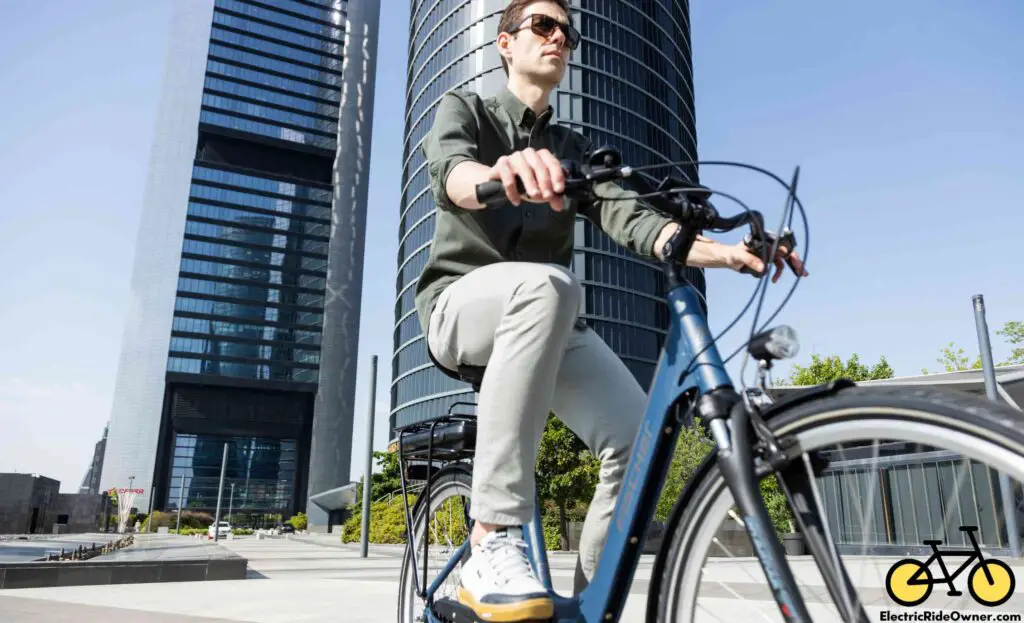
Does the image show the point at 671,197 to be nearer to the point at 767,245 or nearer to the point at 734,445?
the point at 767,245

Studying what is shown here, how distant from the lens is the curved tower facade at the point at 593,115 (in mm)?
52875

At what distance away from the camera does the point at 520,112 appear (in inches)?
84.4

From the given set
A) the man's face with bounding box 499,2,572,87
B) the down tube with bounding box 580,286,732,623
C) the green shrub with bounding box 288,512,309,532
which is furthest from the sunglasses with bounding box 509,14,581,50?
the green shrub with bounding box 288,512,309,532

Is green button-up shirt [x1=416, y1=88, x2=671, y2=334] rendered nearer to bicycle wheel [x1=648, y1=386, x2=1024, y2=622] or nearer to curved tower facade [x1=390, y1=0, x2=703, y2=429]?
bicycle wheel [x1=648, y1=386, x2=1024, y2=622]

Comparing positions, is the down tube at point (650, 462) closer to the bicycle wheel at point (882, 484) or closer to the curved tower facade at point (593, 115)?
the bicycle wheel at point (882, 484)

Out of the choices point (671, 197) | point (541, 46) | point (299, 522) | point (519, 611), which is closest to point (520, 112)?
point (541, 46)

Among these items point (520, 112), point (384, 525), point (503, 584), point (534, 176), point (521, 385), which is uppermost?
point (520, 112)

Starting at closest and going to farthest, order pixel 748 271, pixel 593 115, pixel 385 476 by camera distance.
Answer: pixel 748 271 < pixel 385 476 < pixel 593 115

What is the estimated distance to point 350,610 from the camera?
4879 millimetres

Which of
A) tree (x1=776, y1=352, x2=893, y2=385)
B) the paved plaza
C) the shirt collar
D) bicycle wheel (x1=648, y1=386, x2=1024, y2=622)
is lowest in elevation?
the paved plaza

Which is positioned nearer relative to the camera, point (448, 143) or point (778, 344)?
point (778, 344)

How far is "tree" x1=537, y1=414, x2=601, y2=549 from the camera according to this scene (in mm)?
19938

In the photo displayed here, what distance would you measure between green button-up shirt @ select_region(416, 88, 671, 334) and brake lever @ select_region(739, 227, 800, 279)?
253 millimetres

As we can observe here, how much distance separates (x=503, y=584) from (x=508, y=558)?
6cm
